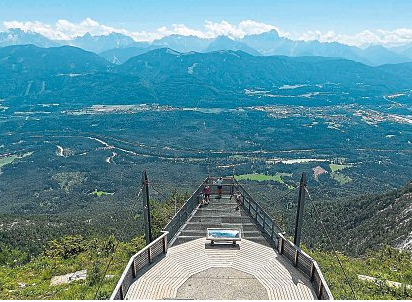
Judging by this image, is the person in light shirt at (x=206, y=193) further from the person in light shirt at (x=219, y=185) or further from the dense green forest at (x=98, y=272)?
the dense green forest at (x=98, y=272)

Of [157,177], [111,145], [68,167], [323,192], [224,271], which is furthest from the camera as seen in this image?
[111,145]

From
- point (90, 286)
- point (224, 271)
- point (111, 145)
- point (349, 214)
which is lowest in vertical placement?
point (111, 145)

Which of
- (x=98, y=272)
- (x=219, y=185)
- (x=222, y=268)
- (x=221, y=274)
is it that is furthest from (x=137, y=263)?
(x=219, y=185)

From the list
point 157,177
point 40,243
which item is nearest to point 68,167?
point 157,177

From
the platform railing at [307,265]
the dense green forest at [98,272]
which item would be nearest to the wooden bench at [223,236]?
the platform railing at [307,265]

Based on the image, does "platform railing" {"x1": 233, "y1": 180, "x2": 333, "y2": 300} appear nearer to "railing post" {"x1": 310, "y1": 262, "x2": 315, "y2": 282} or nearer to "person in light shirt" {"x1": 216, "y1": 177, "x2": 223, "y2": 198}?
"railing post" {"x1": 310, "y1": 262, "x2": 315, "y2": 282}

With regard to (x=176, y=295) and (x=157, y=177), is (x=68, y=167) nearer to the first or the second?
(x=157, y=177)

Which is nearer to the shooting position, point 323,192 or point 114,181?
point 323,192
